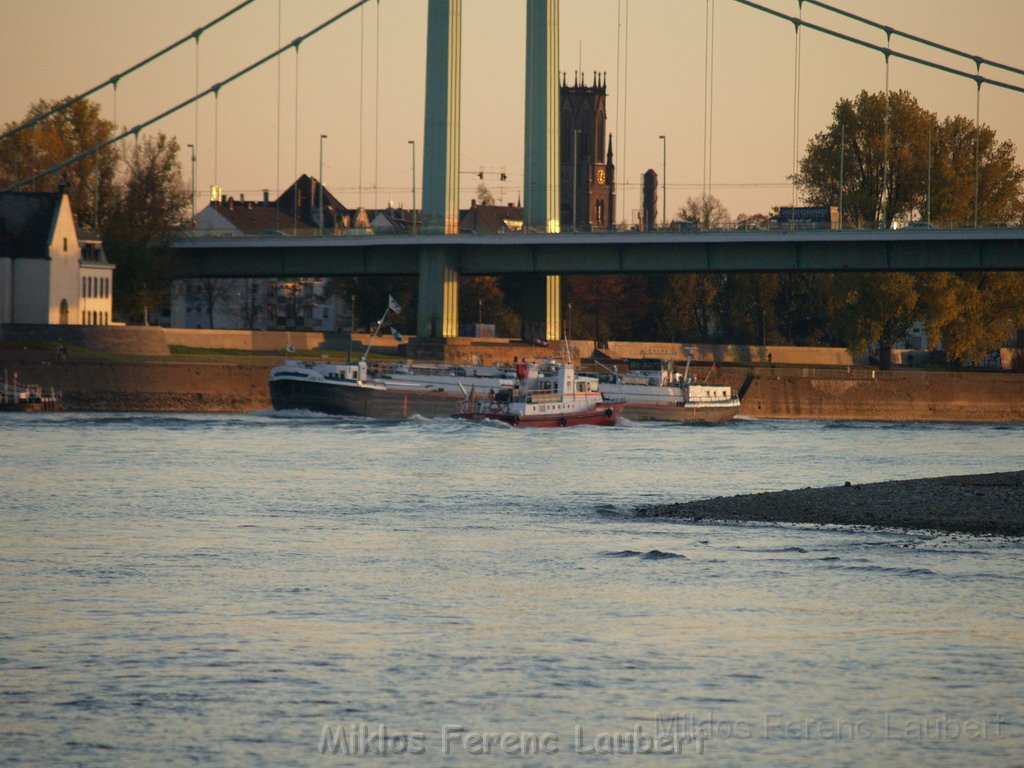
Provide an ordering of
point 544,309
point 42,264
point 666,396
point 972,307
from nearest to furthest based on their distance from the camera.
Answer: point 42,264 → point 666,396 → point 544,309 → point 972,307

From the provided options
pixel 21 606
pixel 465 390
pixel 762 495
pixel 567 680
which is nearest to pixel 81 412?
pixel 465 390

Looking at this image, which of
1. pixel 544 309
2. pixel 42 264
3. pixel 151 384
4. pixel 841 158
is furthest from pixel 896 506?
pixel 42 264

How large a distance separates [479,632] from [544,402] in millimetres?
52766

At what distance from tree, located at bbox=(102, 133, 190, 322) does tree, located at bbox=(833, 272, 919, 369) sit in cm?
3620

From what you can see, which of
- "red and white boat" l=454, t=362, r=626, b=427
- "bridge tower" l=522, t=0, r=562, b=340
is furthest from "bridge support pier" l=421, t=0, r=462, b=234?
"red and white boat" l=454, t=362, r=626, b=427

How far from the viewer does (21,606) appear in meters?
24.8

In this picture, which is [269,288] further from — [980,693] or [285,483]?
[980,693]

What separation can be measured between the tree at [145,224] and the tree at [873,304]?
3620 centimetres

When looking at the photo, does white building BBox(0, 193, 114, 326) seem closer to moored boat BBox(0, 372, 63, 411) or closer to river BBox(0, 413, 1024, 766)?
moored boat BBox(0, 372, 63, 411)

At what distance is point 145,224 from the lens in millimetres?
92438

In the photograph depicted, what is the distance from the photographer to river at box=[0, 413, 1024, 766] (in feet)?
59.3

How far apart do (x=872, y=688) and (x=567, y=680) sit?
11.7ft

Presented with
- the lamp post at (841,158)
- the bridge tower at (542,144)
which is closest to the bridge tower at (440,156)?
the bridge tower at (542,144)

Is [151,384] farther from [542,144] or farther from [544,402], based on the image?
[542,144]
